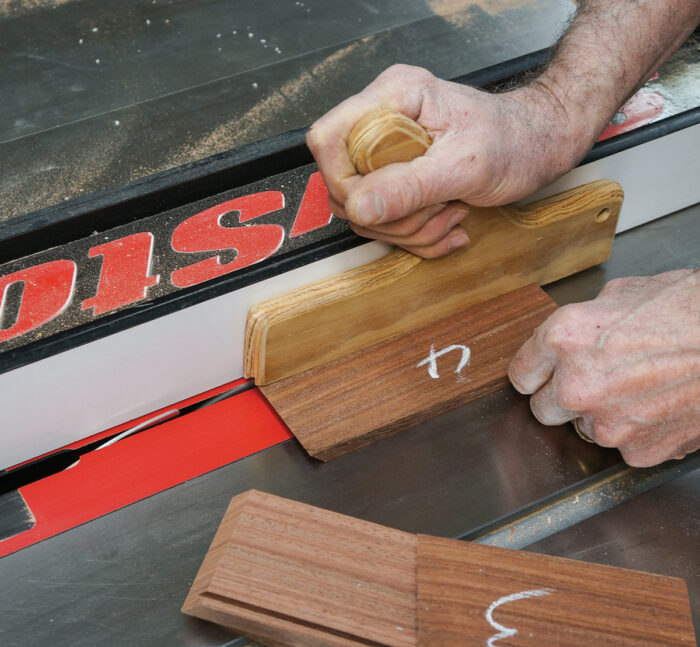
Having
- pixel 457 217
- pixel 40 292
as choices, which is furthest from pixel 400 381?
pixel 40 292

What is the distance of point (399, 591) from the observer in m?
1.01

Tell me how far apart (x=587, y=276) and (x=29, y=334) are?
3.31ft

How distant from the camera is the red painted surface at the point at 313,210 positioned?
1323 millimetres

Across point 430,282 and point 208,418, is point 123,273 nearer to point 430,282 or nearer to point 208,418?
point 208,418

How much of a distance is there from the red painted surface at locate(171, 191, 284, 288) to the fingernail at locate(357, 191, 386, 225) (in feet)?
0.65

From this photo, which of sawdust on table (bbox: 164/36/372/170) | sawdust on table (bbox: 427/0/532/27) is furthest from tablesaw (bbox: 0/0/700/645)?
sawdust on table (bbox: 427/0/532/27)

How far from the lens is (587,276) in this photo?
1.55m

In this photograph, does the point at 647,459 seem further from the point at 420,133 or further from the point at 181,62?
the point at 181,62

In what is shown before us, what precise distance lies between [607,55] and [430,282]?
0.56 m

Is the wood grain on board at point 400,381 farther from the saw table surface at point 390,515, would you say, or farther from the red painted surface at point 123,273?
the red painted surface at point 123,273

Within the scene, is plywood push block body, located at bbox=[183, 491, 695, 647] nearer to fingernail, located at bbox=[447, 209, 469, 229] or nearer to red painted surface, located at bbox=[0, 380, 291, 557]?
red painted surface, located at bbox=[0, 380, 291, 557]

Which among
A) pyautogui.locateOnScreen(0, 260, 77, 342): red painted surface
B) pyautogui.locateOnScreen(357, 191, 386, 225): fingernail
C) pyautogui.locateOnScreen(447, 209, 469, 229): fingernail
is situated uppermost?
pyautogui.locateOnScreen(0, 260, 77, 342): red painted surface

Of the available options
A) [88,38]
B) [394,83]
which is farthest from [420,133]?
[88,38]

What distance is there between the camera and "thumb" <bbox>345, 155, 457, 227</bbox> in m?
1.14
